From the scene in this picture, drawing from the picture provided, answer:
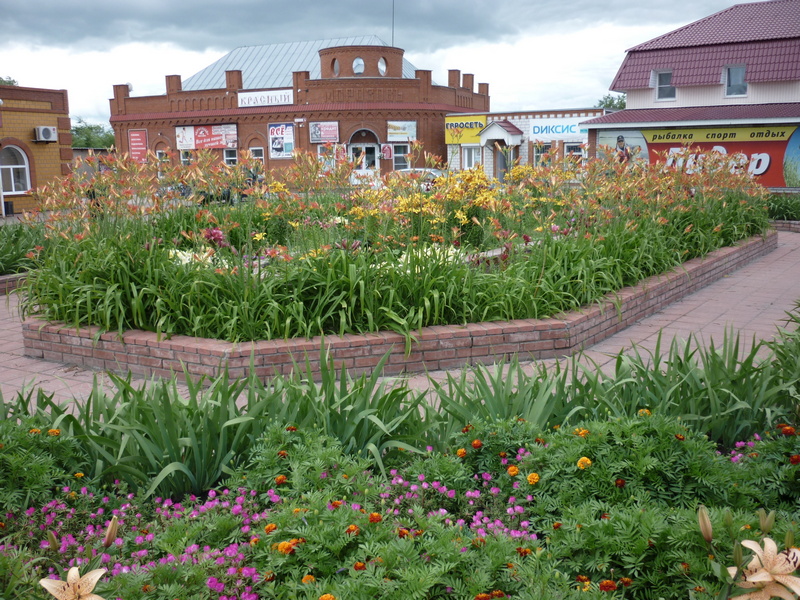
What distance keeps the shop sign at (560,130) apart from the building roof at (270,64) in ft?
44.7

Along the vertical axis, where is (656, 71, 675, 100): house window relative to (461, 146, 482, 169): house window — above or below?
above

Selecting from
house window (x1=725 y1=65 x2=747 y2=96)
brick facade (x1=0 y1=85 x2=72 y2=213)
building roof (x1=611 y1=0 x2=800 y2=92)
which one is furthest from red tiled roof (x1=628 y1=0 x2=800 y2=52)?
brick facade (x1=0 y1=85 x2=72 y2=213)

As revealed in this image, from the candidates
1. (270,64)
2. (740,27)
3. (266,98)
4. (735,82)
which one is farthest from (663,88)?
(270,64)

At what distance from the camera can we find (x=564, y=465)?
2738 millimetres

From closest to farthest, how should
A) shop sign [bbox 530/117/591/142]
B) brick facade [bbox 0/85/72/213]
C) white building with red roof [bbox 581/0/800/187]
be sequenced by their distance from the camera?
brick facade [bbox 0/85/72/213], white building with red roof [bbox 581/0/800/187], shop sign [bbox 530/117/591/142]

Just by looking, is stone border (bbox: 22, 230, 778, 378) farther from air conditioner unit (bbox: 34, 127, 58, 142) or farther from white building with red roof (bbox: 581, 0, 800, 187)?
air conditioner unit (bbox: 34, 127, 58, 142)

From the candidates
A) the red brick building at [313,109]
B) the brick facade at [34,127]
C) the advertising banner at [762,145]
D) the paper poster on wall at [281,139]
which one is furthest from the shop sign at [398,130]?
the brick facade at [34,127]

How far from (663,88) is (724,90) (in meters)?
2.48

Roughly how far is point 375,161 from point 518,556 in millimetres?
39693

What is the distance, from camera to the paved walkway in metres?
5.66

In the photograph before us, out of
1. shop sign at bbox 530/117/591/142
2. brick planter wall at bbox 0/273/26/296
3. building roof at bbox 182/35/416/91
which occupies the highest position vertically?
building roof at bbox 182/35/416/91

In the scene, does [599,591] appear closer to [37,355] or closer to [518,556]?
[518,556]

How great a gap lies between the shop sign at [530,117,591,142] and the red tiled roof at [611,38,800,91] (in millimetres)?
3715

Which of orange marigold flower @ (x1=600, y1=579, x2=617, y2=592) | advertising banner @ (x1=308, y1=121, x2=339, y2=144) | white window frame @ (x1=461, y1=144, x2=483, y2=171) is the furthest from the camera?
advertising banner @ (x1=308, y1=121, x2=339, y2=144)
